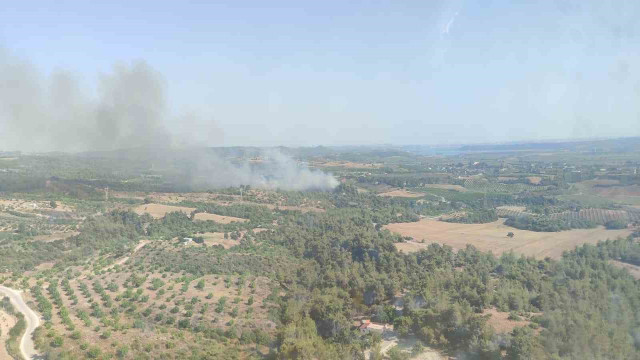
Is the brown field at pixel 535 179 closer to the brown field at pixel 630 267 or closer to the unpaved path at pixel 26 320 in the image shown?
the brown field at pixel 630 267

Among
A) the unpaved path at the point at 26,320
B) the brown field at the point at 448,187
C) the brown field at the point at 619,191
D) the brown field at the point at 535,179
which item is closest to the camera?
the unpaved path at the point at 26,320

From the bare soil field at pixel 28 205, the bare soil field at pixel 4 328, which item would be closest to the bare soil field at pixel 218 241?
the bare soil field at pixel 4 328

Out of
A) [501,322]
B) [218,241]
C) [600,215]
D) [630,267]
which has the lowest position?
[218,241]

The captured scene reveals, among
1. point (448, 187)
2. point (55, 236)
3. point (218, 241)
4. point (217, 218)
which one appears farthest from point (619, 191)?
point (55, 236)

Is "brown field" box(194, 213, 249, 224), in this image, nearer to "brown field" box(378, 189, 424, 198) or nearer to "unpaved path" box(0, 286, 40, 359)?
"unpaved path" box(0, 286, 40, 359)

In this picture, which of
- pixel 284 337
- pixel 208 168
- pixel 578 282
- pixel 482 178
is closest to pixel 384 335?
pixel 284 337

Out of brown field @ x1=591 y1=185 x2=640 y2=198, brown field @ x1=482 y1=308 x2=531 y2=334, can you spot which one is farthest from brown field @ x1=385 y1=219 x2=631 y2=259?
brown field @ x1=482 y1=308 x2=531 y2=334

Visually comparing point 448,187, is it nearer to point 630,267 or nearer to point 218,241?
point 218,241
